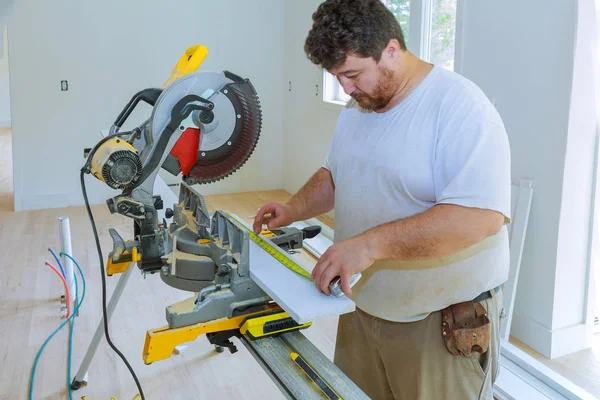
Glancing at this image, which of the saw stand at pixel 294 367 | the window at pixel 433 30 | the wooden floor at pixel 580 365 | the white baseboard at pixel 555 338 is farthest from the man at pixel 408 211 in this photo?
the window at pixel 433 30

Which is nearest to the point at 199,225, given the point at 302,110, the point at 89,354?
the point at 89,354

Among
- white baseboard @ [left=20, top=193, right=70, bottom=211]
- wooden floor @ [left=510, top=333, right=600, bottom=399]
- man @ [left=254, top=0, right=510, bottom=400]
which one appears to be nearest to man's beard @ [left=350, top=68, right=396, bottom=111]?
man @ [left=254, top=0, right=510, bottom=400]

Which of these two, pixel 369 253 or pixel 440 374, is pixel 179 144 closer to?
pixel 369 253

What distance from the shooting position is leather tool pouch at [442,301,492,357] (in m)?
1.33

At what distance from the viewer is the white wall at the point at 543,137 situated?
2336 mm

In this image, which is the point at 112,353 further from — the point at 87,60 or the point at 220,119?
the point at 87,60

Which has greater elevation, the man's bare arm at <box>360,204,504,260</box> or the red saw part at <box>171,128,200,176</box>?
the red saw part at <box>171,128,200,176</box>

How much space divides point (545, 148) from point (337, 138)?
1310 mm

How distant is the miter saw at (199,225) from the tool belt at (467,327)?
411mm

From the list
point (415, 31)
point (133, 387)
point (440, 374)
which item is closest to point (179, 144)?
point (440, 374)

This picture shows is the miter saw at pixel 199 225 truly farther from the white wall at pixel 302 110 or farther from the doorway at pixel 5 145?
the doorway at pixel 5 145

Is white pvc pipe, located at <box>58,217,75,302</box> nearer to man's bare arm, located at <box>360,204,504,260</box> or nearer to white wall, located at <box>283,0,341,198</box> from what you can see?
man's bare arm, located at <box>360,204,504,260</box>

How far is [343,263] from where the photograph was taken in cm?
109

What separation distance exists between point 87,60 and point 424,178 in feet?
14.3
